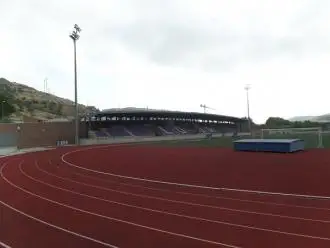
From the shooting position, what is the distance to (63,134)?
53656mm

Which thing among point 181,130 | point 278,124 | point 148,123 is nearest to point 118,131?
point 148,123

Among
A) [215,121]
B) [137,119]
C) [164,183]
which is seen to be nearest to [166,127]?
[137,119]

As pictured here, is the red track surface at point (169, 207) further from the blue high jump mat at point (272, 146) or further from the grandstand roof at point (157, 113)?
the grandstand roof at point (157, 113)

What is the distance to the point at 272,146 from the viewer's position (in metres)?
32.3

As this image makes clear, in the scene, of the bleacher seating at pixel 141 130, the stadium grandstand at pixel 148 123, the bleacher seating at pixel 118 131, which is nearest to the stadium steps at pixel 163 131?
the stadium grandstand at pixel 148 123

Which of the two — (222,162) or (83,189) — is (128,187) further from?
(222,162)

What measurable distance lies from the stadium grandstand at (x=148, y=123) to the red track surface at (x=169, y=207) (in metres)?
45.4

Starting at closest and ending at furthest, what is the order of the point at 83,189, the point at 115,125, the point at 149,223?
the point at 149,223, the point at 83,189, the point at 115,125

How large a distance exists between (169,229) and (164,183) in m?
8.05

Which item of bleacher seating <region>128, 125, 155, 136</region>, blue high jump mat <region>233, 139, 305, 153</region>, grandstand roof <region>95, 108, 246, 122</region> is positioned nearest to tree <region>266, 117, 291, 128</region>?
grandstand roof <region>95, 108, 246, 122</region>

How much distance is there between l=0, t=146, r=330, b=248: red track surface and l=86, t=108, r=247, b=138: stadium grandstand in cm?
4542

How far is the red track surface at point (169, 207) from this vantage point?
9875 mm

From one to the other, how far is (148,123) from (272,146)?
49612mm

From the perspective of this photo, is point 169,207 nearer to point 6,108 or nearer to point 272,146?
point 272,146
